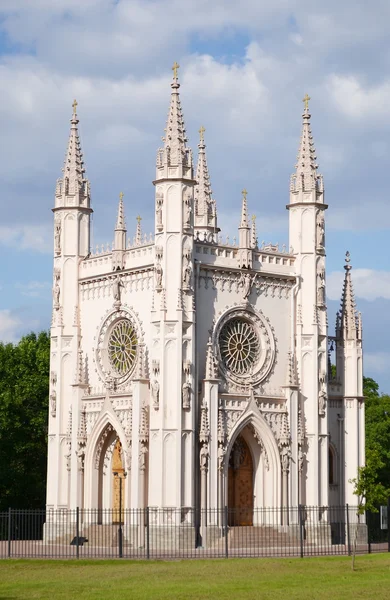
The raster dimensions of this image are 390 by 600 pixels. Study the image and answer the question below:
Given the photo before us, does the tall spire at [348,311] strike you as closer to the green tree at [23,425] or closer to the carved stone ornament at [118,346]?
the carved stone ornament at [118,346]

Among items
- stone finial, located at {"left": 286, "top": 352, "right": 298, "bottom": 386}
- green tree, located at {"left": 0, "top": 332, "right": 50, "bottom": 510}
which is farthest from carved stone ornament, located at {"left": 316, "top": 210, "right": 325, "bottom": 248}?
green tree, located at {"left": 0, "top": 332, "right": 50, "bottom": 510}

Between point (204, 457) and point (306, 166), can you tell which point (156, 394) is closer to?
point (204, 457)

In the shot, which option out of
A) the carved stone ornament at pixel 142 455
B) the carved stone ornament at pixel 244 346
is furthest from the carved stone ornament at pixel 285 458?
the carved stone ornament at pixel 142 455

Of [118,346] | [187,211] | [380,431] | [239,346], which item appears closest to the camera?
[187,211]

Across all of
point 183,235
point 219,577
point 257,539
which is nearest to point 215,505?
point 257,539

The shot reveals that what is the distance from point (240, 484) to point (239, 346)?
22.6 feet

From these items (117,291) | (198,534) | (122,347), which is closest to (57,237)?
(117,291)

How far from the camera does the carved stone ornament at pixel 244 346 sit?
6244 cm

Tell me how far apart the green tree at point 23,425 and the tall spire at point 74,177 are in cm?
1366

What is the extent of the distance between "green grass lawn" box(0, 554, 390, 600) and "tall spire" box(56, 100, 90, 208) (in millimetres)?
24268

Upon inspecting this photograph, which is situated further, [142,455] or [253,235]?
[253,235]

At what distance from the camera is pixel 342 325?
68.2 m

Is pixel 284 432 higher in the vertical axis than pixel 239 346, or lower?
lower

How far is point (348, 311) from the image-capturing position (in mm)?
68375
